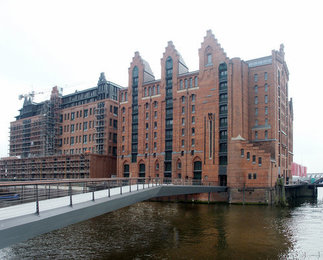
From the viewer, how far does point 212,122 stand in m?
59.2

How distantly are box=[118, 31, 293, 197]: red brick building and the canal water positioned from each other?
19650mm

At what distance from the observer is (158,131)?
66.4 m

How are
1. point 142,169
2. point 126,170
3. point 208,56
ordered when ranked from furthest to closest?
point 126,170
point 142,169
point 208,56

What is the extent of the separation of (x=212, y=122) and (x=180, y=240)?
118 feet

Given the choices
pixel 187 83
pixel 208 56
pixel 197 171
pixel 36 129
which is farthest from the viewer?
pixel 36 129

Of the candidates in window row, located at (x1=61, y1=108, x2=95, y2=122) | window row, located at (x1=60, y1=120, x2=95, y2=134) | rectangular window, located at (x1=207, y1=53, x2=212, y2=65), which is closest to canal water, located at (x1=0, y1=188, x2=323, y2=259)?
rectangular window, located at (x1=207, y1=53, x2=212, y2=65)

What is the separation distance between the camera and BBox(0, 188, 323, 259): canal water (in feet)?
70.2

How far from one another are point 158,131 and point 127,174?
1251 centimetres

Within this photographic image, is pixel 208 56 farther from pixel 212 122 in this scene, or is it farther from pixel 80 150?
pixel 80 150

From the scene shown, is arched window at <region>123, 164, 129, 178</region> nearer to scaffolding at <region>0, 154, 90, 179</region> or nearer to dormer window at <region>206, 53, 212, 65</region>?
scaffolding at <region>0, 154, 90, 179</region>

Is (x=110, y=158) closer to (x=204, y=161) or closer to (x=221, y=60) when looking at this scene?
(x=204, y=161)

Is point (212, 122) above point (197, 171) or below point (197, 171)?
above

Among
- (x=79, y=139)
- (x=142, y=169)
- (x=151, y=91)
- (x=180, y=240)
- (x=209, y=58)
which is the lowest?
(x=180, y=240)

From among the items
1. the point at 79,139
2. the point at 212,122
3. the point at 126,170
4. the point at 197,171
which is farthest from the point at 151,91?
the point at 79,139
